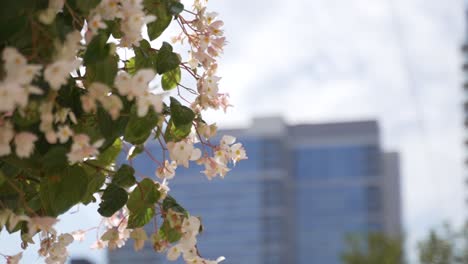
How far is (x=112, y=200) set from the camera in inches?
43.3

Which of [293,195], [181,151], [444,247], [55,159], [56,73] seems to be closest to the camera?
[56,73]

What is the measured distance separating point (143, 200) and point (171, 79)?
0.52 ft

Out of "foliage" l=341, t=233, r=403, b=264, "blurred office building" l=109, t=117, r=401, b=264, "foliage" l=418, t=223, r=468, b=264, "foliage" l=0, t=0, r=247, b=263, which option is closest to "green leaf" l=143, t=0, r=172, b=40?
"foliage" l=0, t=0, r=247, b=263

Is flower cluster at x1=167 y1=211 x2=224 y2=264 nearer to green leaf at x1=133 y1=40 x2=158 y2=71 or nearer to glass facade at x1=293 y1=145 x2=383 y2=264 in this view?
green leaf at x1=133 y1=40 x2=158 y2=71

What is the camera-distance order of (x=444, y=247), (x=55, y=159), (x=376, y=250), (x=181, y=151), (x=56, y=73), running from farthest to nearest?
(x=376, y=250) → (x=444, y=247) → (x=181, y=151) → (x=55, y=159) → (x=56, y=73)

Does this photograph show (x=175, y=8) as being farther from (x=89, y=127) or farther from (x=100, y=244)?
(x=100, y=244)

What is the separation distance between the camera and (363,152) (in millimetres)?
76188

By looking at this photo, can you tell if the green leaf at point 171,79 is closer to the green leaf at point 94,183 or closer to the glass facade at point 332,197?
the green leaf at point 94,183

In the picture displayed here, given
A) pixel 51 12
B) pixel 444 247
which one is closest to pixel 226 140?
pixel 51 12

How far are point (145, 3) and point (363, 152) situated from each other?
7591 cm

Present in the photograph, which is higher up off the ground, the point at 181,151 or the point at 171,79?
the point at 171,79

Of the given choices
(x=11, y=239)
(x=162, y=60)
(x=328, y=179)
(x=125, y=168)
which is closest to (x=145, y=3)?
(x=162, y=60)

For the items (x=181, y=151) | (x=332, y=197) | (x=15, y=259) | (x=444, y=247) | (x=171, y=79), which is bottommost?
(x=15, y=259)

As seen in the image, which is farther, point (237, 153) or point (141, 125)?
point (237, 153)
